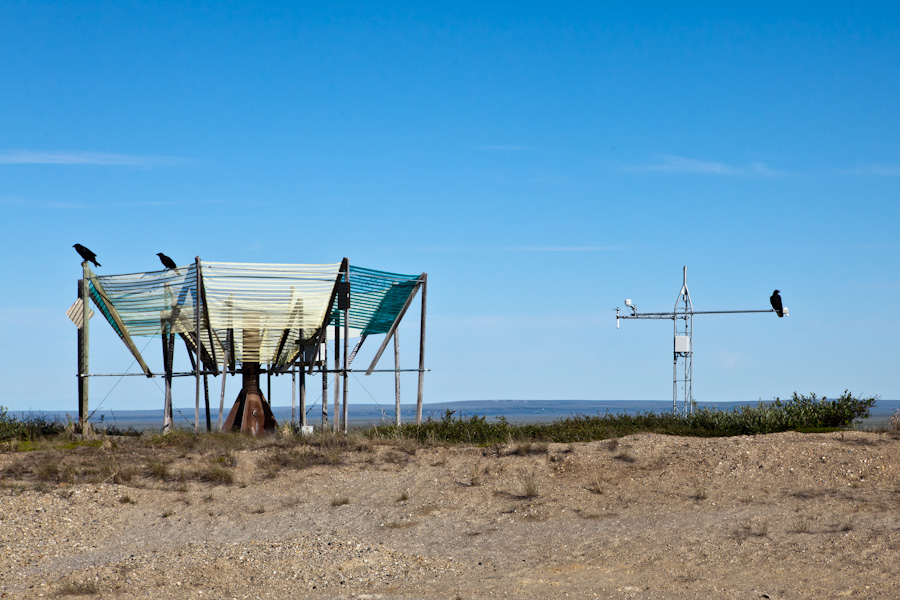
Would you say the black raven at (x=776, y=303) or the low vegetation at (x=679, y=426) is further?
the black raven at (x=776, y=303)

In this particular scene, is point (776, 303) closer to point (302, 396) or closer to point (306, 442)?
point (302, 396)

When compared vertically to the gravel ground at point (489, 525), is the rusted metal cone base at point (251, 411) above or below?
above

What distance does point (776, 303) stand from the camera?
2659cm

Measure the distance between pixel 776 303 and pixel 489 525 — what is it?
17166mm

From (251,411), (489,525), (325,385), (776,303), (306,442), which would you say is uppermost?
(776,303)

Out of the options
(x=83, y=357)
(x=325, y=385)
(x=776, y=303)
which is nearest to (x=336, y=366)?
(x=325, y=385)

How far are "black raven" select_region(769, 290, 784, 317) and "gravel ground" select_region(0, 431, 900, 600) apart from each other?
1140 cm

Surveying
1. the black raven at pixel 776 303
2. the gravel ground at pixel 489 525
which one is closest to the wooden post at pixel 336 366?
the gravel ground at pixel 489 525

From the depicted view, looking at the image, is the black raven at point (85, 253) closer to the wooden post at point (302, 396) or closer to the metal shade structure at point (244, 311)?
the metal shade structure at point (244, 311)

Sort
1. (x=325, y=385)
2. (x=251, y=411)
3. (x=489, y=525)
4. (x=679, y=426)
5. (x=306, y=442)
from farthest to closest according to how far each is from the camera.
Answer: (x=325, y=385), (x=251, y=411), (x=679, y=426), (x=306, y=442), (x=489, y=525)

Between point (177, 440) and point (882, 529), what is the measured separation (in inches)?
492

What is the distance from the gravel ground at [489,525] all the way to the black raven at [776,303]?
11404 millimetres

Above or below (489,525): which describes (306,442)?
above

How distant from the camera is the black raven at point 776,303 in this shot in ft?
86.6
